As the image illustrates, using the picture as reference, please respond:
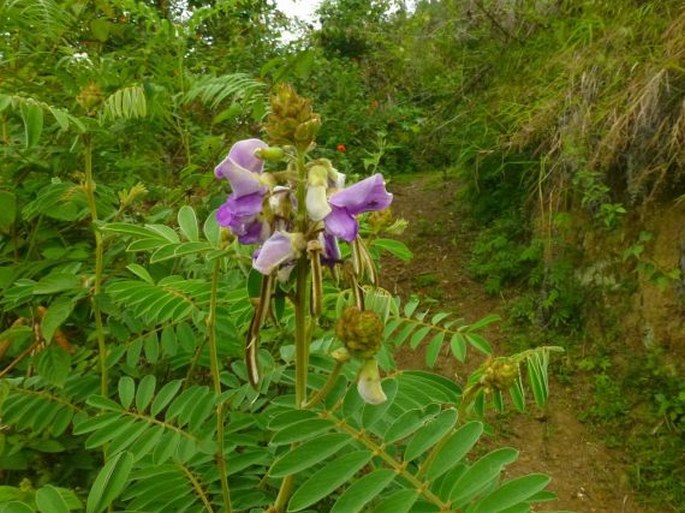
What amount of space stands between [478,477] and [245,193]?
46cm

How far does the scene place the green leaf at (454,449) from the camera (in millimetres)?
800

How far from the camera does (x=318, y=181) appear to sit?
735mm

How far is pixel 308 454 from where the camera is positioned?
0.79 meters

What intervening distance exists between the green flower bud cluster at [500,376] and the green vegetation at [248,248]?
0.28ft

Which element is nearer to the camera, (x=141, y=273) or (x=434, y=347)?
(x=141, y=273)

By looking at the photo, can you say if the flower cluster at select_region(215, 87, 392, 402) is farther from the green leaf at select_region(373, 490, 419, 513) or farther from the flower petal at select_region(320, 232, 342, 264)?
the green leaf at select_region(373, 490, 419, 513)

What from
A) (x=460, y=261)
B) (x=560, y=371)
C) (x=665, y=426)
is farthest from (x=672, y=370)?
(x=460, y=261)

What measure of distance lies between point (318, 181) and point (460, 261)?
3.67 meters

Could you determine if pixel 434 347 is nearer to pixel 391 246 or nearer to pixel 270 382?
pixel 391 246

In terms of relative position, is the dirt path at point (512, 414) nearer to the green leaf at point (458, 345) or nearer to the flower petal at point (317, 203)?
the green leaf at point (458, 345)

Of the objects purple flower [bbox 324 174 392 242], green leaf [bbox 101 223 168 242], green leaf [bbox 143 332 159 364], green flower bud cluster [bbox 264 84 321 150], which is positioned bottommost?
green leaf [bbox 143 332 159 364]

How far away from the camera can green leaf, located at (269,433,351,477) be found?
77 cm

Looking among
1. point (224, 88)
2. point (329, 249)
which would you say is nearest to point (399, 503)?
point (329, 249)

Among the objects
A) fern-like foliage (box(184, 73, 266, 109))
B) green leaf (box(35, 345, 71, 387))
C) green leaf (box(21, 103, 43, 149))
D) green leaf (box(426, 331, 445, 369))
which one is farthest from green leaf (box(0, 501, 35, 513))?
fern-like foliage (box(184, 73, 266, 109))
